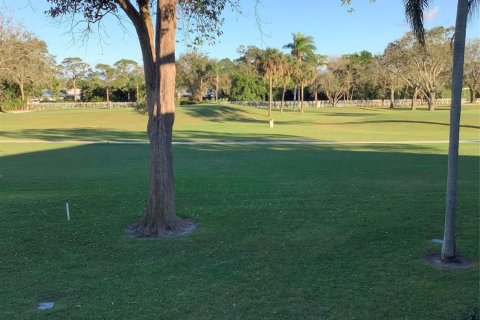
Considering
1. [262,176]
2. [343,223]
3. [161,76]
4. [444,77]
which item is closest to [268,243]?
[343,223]

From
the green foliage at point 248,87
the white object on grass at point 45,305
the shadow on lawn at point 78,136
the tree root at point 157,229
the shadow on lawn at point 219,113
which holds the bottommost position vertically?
the shadow on lawn at point 78,136

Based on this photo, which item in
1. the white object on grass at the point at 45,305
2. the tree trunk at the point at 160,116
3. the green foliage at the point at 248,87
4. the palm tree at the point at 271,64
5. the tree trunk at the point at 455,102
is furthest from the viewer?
the green foliage at the point at 248,87

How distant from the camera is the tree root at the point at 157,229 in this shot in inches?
296

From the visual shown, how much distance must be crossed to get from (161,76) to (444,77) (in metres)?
73.8

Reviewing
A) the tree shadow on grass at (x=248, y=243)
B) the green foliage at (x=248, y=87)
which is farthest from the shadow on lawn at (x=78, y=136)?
the green foliage at (x=248, y=87)

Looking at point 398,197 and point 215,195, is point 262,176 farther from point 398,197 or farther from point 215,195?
point 398,197

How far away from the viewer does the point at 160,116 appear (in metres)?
7.43

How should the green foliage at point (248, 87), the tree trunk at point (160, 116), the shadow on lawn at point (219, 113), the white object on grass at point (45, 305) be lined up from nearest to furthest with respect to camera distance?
the white object on grass at point (45, 305), the tree trunk at point (160, 116), the shadow on lawn at point (219, 113), the green foliage at point (248, 87)

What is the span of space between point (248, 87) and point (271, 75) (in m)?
42.6

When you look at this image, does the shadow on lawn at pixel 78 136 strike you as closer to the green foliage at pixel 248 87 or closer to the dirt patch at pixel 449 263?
Result: the dirt patch at pixel 449 263

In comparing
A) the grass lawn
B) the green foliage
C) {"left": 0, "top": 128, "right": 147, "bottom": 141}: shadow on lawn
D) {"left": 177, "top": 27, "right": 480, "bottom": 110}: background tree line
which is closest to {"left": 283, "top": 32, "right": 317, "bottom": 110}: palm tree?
{"left": 177, "top": 27, "right": 480, "bottom": 110}: background tree line

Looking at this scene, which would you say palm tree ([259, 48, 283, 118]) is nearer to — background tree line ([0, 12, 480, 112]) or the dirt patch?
background tree line ([0, 12, 480, 112])

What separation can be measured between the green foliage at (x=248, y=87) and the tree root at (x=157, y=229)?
96306 millimetres

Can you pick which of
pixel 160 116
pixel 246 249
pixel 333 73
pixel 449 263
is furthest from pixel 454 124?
pixel 333 73
